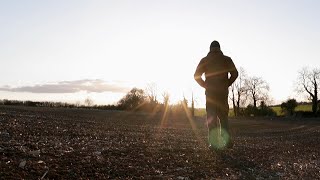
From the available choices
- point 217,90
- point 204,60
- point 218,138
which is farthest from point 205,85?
point 218,138

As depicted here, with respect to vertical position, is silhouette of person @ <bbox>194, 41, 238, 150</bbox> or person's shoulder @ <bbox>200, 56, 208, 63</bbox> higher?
person's shoulder @ <bbox>200, 56, 208, 63</bbox>

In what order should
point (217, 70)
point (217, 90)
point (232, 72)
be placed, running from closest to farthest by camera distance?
point (217, 90) → point (217, 70) → point (232, 72)

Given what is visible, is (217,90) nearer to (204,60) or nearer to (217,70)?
(217,70)

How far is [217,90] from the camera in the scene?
34.2 ft

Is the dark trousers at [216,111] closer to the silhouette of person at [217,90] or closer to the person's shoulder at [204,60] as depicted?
the silhouette of person at [217,90]

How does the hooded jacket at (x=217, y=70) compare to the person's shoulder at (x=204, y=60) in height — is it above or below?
below

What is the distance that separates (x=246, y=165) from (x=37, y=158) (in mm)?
4144

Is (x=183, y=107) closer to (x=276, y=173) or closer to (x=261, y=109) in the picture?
(x=261, y=109)

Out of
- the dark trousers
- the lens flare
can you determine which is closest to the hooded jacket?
the dark trousers

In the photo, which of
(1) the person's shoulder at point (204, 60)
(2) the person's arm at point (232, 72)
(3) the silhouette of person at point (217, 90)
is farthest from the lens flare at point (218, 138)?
(1) the person's shoulder at point (204, 60)

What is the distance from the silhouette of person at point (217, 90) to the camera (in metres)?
10.5

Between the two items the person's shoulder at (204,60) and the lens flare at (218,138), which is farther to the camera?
the person's shoulder at (204,60)

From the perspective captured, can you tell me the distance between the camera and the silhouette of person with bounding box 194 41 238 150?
10.5m

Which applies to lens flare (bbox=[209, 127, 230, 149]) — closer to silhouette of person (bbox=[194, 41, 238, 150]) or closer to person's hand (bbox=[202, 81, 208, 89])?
silhouette of person (bbox=[194, 41, 238, 150])
